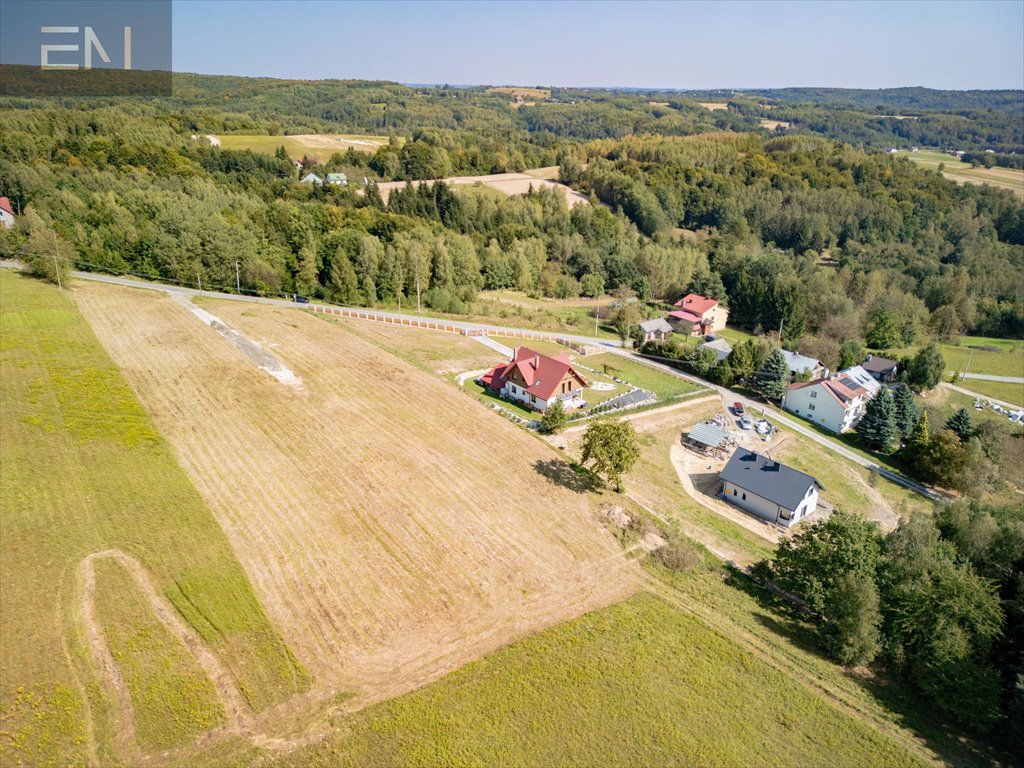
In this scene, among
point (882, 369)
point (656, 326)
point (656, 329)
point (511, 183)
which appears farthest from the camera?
point (511, 183)

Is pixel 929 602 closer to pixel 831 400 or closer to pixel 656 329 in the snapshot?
pixel 831 400

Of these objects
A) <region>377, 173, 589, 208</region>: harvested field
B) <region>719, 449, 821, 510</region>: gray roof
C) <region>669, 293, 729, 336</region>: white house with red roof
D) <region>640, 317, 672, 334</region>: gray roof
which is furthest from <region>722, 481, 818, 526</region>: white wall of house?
<region>377, 173, 589, 208</region>: harvested field

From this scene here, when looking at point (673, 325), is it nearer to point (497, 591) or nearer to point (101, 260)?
point (497, 591)

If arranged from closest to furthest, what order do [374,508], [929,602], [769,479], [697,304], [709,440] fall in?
[929,602]
[374,508]
[769,479]
[709,440]
[697,304]

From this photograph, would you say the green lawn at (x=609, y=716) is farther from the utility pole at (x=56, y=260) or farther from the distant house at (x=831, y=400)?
the utility pole at (x=56, y=260)

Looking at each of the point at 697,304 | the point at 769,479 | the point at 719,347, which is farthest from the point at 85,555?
the point at 697,304

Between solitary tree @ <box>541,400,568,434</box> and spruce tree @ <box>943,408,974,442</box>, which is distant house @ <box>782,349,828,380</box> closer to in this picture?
spruce tree @ <box>943,408,974,442</box>

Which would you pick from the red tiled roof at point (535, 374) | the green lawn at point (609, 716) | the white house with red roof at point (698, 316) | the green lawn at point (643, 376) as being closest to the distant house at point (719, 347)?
the green lawn at point (643, 376)

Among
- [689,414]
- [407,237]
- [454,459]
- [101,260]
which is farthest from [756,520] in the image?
[101,260]

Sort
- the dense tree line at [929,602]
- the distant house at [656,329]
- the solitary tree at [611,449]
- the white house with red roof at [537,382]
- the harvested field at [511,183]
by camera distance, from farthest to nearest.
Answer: the harvested field at [511,183]
the distant house at [656,329]
the white house with red roof at [537,382]
the solitary tree at [611,449]
the dense tree line at [929,602]
